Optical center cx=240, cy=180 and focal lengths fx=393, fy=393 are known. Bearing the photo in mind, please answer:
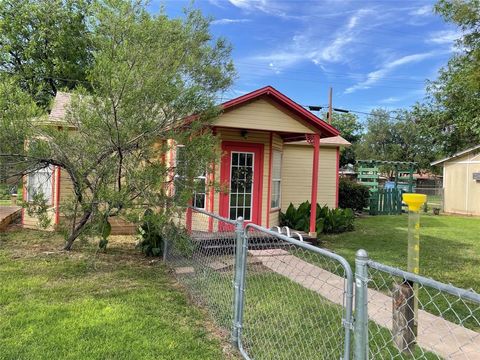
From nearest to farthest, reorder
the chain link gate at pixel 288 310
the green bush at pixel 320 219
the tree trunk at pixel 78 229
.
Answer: the chain link gate at pixel 288 310, the tree trunk at pixel 78 229, the green bush at pixel 320 219

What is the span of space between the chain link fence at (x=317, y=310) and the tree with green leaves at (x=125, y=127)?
3.72 ft

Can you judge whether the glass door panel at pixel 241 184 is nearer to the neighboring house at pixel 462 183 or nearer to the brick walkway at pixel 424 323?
the brick walkway at pixel 424 323

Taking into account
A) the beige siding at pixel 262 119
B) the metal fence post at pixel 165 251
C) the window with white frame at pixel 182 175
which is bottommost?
the metal fence post at pixel 165 251

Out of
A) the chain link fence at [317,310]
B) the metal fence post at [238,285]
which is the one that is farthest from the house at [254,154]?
the metal fence post at [238,285]

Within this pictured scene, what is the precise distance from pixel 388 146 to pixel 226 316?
4598 cm

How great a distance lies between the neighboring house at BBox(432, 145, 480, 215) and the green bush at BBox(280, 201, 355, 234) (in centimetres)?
1141

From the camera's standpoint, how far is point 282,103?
9.09 meters

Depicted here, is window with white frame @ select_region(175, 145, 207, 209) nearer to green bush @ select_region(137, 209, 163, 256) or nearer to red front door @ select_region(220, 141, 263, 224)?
green bush @ select_region(137, 209, 163, 256)

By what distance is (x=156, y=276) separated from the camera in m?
6.22

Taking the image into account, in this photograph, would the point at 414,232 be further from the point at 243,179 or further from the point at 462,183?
the point at 462,183

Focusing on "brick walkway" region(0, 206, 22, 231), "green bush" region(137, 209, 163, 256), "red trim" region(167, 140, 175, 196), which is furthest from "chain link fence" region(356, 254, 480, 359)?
"brick walkway" region(0, 206, 22, 231)

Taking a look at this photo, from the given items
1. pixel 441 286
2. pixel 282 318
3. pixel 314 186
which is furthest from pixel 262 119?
pixel 441 286

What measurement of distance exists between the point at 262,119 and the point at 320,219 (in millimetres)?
3519

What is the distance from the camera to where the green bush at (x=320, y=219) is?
35.0 ft
